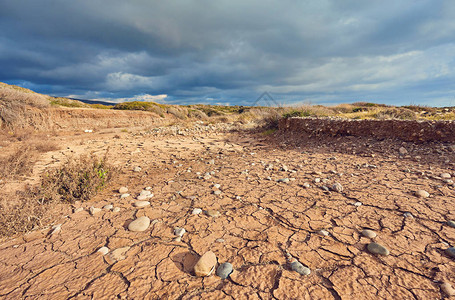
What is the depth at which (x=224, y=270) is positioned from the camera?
1.33 m

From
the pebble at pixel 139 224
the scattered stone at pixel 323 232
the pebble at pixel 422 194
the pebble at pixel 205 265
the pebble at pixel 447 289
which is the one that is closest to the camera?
the pebble at pixel 447 289

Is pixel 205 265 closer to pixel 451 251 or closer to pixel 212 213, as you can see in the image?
pixel 212 213

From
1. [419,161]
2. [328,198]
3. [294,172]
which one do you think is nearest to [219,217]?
[328,198]

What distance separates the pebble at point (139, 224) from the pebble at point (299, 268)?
1.32m

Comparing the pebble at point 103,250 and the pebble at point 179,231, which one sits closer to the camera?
the pebble at point 103,250

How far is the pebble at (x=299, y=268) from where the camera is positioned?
1309 mm

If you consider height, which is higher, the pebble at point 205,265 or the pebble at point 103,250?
the pebble at point 205,265

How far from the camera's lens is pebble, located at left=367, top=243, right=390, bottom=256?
145cm

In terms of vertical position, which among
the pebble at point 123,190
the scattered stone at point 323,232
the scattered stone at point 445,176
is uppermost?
the scattered stone at point 445,176

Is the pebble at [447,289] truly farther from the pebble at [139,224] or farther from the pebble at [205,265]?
the pebble at [139,224]

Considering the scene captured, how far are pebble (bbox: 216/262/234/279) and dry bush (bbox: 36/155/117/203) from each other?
2.08 meters

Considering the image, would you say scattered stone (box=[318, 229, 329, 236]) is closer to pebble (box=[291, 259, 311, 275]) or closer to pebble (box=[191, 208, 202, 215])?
pebble (box=[291, 259, 311, 275])

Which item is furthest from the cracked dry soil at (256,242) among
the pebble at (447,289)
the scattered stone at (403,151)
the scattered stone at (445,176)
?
the scattered stone at (403,151)

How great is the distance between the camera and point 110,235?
1.77 metres
